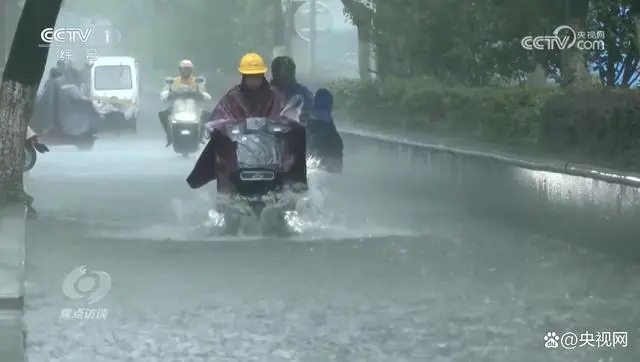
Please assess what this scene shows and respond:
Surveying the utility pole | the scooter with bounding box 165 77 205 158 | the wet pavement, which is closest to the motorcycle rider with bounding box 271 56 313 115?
the wet pavement

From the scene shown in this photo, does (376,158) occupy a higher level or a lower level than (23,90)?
lower

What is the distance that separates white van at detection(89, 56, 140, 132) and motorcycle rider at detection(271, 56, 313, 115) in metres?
12.0

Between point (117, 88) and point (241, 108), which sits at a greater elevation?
point (241, 108)

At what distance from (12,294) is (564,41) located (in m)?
9.87

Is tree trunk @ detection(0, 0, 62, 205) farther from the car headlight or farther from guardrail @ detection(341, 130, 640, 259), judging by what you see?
the car headlight

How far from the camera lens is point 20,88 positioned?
49.0 feet

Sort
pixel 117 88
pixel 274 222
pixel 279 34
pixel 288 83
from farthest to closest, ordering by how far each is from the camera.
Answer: pixel 117 88 < pixel 279 34 < pixel 288 83 < pixel 274 222

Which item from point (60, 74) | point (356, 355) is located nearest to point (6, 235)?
point (356, 355)

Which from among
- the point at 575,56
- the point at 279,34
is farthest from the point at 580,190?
the point at 279,34

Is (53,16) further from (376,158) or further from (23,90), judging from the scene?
(376,158)

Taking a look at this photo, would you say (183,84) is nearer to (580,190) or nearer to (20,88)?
(20,88)

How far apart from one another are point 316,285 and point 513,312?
61.2 inches

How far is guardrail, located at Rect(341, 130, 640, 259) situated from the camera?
41.0ft

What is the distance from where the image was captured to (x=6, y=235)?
12.1 metres
